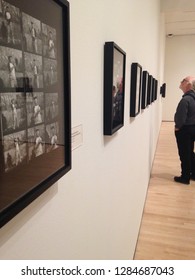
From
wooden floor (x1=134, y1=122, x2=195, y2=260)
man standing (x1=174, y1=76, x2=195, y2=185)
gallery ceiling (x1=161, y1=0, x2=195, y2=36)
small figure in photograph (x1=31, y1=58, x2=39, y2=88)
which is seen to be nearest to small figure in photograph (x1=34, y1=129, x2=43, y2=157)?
small figure in photograph (x1=31, y1=58, x2=39, y2=88)

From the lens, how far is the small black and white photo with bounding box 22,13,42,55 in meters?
0.53

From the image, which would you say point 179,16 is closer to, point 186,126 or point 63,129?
point 186,126

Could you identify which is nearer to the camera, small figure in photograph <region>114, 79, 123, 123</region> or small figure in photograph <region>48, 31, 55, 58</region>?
small figure in photograph <region>48, 31, 55, 58</region>

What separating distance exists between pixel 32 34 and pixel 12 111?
0.18 metres

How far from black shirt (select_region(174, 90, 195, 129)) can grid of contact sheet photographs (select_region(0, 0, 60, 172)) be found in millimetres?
3604

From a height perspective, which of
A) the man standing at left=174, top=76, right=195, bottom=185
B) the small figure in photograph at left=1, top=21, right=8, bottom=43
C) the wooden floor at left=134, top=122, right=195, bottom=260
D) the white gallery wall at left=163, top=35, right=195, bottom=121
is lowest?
the wooden floor at left=134, top=122, right=195, bottom=260

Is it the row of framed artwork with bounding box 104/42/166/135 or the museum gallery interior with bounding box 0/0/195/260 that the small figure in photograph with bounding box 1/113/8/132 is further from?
the row of framed artwork with bounding box 104/42/166/135

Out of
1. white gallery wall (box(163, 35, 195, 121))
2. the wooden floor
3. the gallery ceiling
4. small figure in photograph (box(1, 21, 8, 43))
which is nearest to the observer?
small figure in photograph (box(1, 21, 8, 43))

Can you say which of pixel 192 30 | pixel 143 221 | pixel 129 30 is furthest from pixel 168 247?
pixel 192 30

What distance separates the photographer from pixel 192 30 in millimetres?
9438

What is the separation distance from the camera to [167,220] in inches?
128

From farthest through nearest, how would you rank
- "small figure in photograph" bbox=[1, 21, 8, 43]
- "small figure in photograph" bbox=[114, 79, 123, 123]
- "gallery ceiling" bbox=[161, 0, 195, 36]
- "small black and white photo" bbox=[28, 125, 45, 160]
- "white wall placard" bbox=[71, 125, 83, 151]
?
"gallery ceiling" bbox=[161, 0, 195, 36] < "small figure in photograph" bbox=[114, 79, 123, 123] < "white wall placard" bbox=[71, 125, 83, 151] < "small black and white photo" bbox=[28, 125, 45, 160] < "small figure in photograph" bbox=[1, 21, 8, 43]

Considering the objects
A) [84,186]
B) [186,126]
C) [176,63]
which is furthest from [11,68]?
[176,63]
